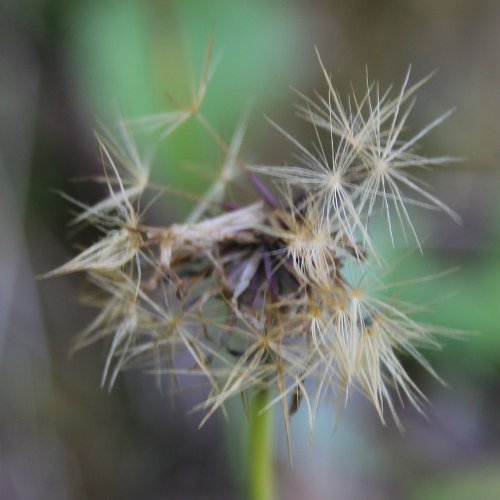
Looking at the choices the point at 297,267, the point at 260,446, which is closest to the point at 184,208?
the point at 260,446

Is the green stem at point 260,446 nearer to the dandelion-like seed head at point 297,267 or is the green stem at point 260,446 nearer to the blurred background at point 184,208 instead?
the dandelion-like seed head at point 297,267

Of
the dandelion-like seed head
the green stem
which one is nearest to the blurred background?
the green stem

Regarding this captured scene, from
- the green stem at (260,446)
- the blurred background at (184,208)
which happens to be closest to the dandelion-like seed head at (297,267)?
the green stem at (260,446)

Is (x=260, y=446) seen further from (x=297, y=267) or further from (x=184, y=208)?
(x=184, y=208)

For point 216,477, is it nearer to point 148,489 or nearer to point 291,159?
point 148,489

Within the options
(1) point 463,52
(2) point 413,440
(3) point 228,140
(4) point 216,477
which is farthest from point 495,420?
(1) point 463,52

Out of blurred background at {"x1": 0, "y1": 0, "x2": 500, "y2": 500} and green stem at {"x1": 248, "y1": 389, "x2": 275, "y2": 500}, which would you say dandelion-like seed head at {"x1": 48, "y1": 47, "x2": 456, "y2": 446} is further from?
blurred background at {"x1": 0, "y1": 0, "x2": 500, "y2": 500}

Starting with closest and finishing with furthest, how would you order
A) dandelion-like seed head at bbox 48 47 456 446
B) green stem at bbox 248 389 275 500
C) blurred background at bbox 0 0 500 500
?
dandelion-like seed head at bbox 48 47 456 446, green stem at bbox 248 389 275 500, blurred background at bbox 0 0 500 500
